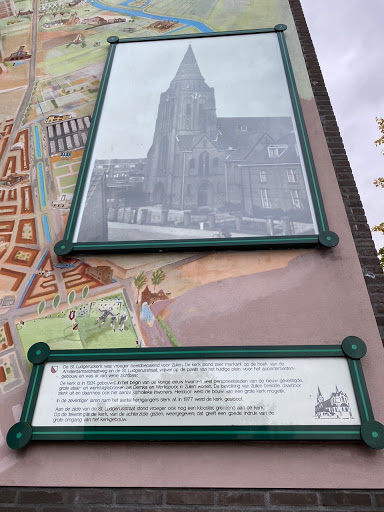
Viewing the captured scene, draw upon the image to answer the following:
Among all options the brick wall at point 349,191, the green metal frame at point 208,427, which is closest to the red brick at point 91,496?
the green metal frame at point 208,427

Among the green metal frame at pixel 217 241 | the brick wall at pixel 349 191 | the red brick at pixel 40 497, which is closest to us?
the red brick at pixel 40 497

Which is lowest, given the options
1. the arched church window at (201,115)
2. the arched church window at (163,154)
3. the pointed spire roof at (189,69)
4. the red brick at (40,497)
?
the red brick at (40,497)

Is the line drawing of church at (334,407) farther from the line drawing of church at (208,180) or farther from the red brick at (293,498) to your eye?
the line drawing of church at (208,180)

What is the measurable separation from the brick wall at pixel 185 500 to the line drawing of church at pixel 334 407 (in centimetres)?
37

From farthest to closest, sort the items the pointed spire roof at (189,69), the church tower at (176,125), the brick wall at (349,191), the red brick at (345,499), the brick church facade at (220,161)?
the pointed spire roof at (189,69) < the church tower at (176,125) < the brick church facade at (220,161) < the brick wall at (349,191) < the red brick at (345,499)

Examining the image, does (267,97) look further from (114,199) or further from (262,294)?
(262,294)

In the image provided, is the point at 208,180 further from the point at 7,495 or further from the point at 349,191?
the point at 7,495

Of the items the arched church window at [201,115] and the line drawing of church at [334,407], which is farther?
the arched church window at [201,115]

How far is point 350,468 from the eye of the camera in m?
2.39

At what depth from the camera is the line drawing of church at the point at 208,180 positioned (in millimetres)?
3424

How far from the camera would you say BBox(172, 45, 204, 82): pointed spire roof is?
4545mm

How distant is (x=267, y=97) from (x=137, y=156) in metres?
1.36

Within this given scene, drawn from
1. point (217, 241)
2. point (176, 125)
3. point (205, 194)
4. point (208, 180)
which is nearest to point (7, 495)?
point (217, 241)

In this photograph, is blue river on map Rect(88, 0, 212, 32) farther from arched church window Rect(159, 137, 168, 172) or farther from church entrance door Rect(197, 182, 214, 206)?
church entrance door Rect(197, 182, 214, 206)
